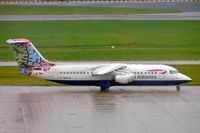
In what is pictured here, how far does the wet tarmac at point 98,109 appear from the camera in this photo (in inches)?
1310

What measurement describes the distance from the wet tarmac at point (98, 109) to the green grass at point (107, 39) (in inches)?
702

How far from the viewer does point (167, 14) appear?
101 m

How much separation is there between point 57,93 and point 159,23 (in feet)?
162

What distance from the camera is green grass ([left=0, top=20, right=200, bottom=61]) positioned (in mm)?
66062

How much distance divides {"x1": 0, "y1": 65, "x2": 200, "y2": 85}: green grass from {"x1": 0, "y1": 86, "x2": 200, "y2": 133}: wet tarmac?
2.29 metres

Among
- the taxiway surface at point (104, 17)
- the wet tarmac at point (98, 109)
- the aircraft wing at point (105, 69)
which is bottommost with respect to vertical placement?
the wet tarmac at point (98, 109)

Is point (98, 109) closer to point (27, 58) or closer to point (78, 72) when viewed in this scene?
point (78, 72)

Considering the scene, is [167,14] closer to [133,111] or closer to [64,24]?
[64,24]

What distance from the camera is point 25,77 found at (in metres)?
52.6

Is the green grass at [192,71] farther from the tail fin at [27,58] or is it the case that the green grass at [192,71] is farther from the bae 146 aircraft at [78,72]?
the tail fin at [27,58]

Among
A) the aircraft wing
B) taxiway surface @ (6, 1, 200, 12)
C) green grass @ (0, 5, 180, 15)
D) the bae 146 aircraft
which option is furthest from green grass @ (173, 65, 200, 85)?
taxiway surface @ (6, 1, 200, 12)

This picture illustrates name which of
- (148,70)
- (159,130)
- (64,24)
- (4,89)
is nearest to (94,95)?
(148,70)

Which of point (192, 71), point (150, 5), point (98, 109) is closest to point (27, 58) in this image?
point (98, 109)

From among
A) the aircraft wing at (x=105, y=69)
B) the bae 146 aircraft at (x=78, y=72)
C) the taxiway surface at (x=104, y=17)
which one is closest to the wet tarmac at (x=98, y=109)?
the bae 146 aircraft at (x=78, y=72)
